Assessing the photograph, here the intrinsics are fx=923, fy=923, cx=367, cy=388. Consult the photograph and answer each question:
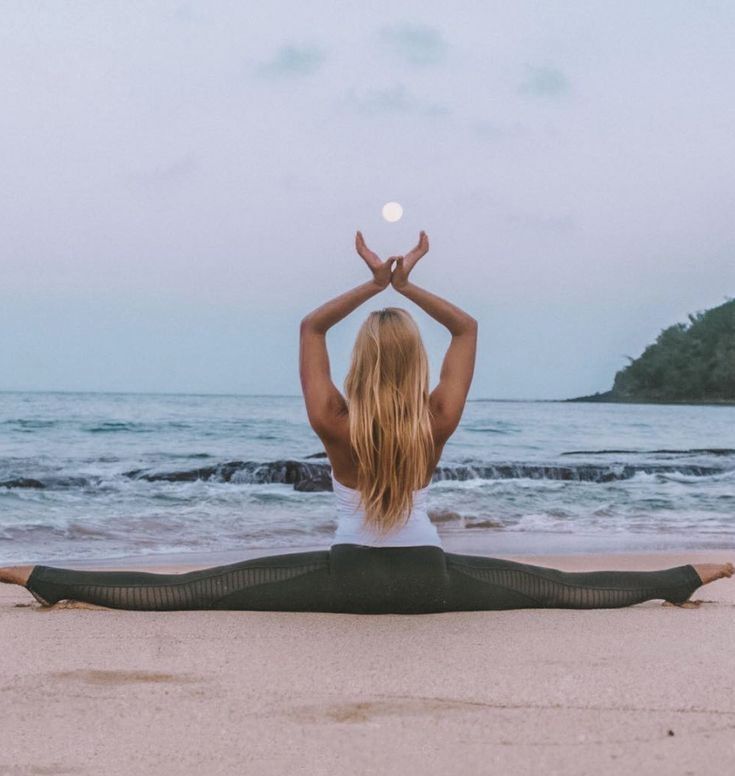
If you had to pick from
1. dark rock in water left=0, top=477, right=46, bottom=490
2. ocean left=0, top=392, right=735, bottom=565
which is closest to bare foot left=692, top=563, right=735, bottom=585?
ocean left=0, top=392, right=735, bottom=565

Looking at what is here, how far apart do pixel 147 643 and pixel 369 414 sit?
1158 millimetres

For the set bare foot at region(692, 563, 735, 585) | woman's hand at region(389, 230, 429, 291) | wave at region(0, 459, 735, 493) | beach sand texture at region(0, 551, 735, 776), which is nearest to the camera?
beach sand texture at region(0, 551, 735, 776)

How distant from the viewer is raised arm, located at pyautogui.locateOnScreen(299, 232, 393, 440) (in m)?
3.58

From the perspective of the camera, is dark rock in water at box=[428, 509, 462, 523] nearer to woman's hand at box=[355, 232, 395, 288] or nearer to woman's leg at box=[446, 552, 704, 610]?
woman's leg at box=[446, 552, 704, 610]

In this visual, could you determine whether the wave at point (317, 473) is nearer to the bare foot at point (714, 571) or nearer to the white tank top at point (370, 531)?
the bare foot at point (714, 571)

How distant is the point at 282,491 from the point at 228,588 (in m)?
10.0

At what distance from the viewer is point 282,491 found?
1379 centimetres

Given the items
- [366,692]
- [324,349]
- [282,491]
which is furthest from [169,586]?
[282,491]

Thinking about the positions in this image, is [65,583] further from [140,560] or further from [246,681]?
[140,560]

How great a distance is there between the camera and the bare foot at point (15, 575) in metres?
3.83

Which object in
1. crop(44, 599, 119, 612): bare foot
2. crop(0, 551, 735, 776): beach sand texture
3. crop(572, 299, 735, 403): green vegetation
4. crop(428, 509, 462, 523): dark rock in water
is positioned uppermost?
crop(572, 299, 735, 403): green vegetation

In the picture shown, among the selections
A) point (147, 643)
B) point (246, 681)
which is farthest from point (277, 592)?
point (246, 681)

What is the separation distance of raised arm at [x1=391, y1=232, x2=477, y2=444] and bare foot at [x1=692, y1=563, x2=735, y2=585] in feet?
4.58

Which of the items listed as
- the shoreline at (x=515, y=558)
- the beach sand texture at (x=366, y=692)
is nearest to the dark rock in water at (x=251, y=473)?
the shoreline at (x=515, y=558)
